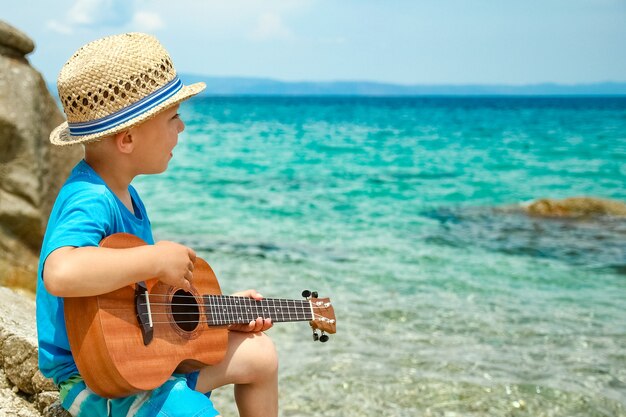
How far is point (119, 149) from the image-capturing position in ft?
8.77

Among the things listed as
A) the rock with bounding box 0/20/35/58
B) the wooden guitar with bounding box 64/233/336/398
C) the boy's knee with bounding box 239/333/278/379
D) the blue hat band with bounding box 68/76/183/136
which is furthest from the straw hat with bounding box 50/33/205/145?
the rock with bounding box 0/20/35/58

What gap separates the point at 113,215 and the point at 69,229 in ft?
0.75

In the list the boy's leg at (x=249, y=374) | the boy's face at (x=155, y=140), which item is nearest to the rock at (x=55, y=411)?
the boy's leg at (x=249, y=374)

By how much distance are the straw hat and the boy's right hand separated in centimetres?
43

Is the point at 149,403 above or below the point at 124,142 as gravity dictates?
below

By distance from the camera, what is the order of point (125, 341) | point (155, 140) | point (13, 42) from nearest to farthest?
point (125, 341) → point (155, 140) → point (13, 42)

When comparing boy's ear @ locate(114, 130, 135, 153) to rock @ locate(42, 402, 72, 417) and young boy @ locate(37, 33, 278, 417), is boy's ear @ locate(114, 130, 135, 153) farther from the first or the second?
rock @ locate(42, 402, 72, 417)

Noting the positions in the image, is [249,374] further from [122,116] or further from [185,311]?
[122,116]

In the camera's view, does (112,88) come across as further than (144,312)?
Yes

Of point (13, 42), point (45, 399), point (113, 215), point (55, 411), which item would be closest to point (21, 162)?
point (13, 42)

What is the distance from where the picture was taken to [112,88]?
260 cm

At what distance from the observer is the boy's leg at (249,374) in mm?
2859

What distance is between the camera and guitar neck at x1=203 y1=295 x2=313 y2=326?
2.85 m

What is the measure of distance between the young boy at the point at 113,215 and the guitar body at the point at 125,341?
6cm
